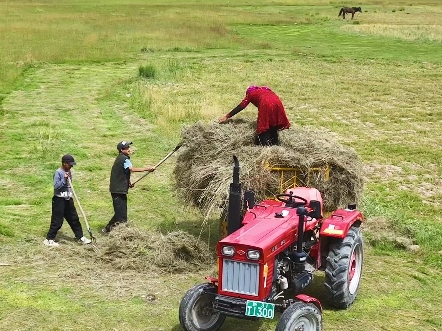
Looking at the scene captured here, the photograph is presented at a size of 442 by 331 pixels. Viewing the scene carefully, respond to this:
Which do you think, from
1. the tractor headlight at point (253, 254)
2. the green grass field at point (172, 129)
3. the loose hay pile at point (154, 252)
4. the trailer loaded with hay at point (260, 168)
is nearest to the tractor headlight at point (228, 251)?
the tractor headlight at point (253, 254)

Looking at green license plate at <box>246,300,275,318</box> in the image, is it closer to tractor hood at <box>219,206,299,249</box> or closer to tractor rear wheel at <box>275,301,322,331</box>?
tractor rear wheel at <box>275,301,322,331</box>

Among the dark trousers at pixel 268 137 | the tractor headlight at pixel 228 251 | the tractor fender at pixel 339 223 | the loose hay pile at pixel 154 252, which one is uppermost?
the dark trousers at pixel 268 137

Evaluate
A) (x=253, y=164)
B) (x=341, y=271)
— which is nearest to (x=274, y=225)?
(x=341, y=271)

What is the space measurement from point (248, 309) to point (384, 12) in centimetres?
6621

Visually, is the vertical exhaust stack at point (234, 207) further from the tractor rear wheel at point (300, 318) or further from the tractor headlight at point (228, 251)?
the tractor rear wheel at point (300, 318)

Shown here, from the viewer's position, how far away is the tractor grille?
750 cm

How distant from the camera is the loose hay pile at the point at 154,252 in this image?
10.4 m

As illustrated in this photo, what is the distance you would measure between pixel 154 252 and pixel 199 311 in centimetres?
266

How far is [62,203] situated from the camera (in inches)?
453

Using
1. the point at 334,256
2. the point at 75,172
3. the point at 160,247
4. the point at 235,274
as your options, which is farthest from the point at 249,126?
the point at 75,172

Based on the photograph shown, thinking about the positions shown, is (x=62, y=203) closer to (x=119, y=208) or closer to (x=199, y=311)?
(x=119, y=208)

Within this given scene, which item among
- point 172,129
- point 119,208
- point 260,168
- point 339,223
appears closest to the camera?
point 339,223

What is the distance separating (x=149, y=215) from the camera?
13383 millimetres

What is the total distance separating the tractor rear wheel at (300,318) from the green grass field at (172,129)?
94 centimetres
